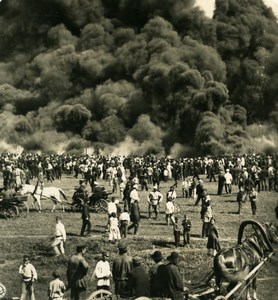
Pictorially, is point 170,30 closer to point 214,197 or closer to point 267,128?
point 267,128

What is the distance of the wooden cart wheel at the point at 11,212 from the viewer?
1892 centimetres

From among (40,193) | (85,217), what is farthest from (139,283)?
(40,193)

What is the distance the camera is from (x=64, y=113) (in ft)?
173

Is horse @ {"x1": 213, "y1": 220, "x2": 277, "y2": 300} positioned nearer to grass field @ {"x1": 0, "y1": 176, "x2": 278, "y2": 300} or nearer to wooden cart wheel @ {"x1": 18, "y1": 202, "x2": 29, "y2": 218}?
grass field @ {"x1": 0, "y1": 176, "x2": 278, "y2": 300}

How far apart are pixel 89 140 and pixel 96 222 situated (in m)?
33.1

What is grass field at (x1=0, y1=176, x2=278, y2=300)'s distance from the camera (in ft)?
43.1

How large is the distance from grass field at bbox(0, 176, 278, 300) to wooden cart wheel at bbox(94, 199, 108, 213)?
43cm

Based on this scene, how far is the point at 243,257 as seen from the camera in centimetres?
1002

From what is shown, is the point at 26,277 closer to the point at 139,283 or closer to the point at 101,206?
the point at 139,283

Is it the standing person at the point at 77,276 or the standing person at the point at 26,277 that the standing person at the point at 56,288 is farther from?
the standing person at the point at 26,277

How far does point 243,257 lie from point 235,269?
370 mm

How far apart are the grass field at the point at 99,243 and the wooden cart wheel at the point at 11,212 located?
0.91ft

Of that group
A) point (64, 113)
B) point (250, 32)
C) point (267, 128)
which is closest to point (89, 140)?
point (64, 113)

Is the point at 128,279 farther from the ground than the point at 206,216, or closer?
closer
